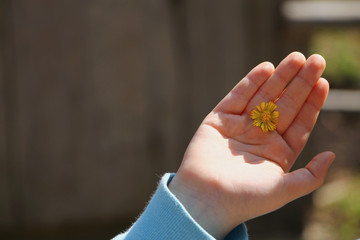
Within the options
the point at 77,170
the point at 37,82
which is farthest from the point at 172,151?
the point at 37,82

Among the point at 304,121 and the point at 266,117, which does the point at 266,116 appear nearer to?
the point at 266,117

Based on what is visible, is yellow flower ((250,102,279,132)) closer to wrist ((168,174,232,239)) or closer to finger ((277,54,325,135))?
finger ((277,54,325,135))

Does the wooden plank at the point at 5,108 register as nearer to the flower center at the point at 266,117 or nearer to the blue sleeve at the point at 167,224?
the blue sleeve at the point at 167,224

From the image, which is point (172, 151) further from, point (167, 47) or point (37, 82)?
point (37, 82)

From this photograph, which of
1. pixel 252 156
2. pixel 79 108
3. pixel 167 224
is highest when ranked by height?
pixel 252 156

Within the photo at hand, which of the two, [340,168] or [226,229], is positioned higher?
[226,229]

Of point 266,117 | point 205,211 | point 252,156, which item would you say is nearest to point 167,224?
point 205,211

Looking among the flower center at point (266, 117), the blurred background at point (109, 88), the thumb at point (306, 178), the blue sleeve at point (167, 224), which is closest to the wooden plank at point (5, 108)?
the blurred background at point (109, 88)
